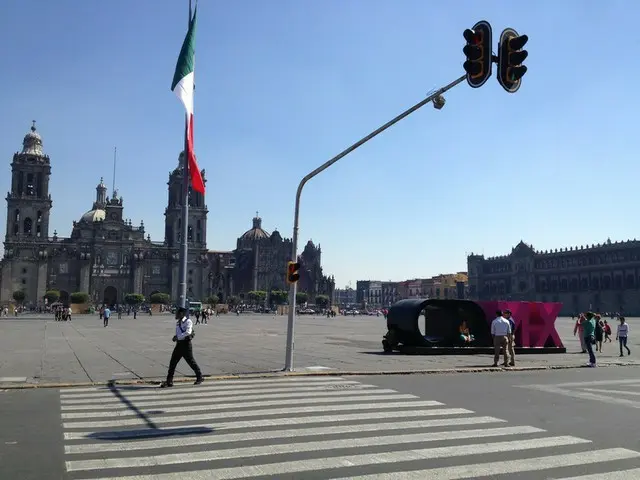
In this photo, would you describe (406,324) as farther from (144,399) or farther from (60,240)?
(60,240)

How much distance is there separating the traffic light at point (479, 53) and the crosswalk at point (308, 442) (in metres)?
5.69

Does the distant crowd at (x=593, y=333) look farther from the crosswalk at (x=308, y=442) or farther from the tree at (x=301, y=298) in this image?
the tree at (x=301, y=298)

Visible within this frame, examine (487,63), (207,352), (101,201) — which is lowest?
(207,352)

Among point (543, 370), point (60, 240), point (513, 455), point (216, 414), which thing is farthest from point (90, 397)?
point (60, 240)

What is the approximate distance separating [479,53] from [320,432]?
6.88 m

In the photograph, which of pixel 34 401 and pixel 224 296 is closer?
pixel 34 401

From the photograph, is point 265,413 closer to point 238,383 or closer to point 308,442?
point 308,442

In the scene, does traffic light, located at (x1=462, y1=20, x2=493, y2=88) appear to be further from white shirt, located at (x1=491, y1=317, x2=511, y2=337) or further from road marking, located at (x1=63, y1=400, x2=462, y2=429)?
white shirt, located at (x1=491, y1=317, x2=511, y2=337)

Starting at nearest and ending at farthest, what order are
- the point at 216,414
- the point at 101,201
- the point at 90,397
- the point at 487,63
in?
the point at 216,414 < the point at 487,63 < the point at 90,397 < the point at 101,201

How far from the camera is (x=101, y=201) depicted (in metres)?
143

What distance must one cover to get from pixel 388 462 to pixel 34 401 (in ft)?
23.6

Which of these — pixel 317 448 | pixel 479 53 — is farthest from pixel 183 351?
pixel 479 53

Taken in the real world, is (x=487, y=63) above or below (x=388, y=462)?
above

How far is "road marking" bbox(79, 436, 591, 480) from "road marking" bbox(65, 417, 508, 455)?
1.68ft
